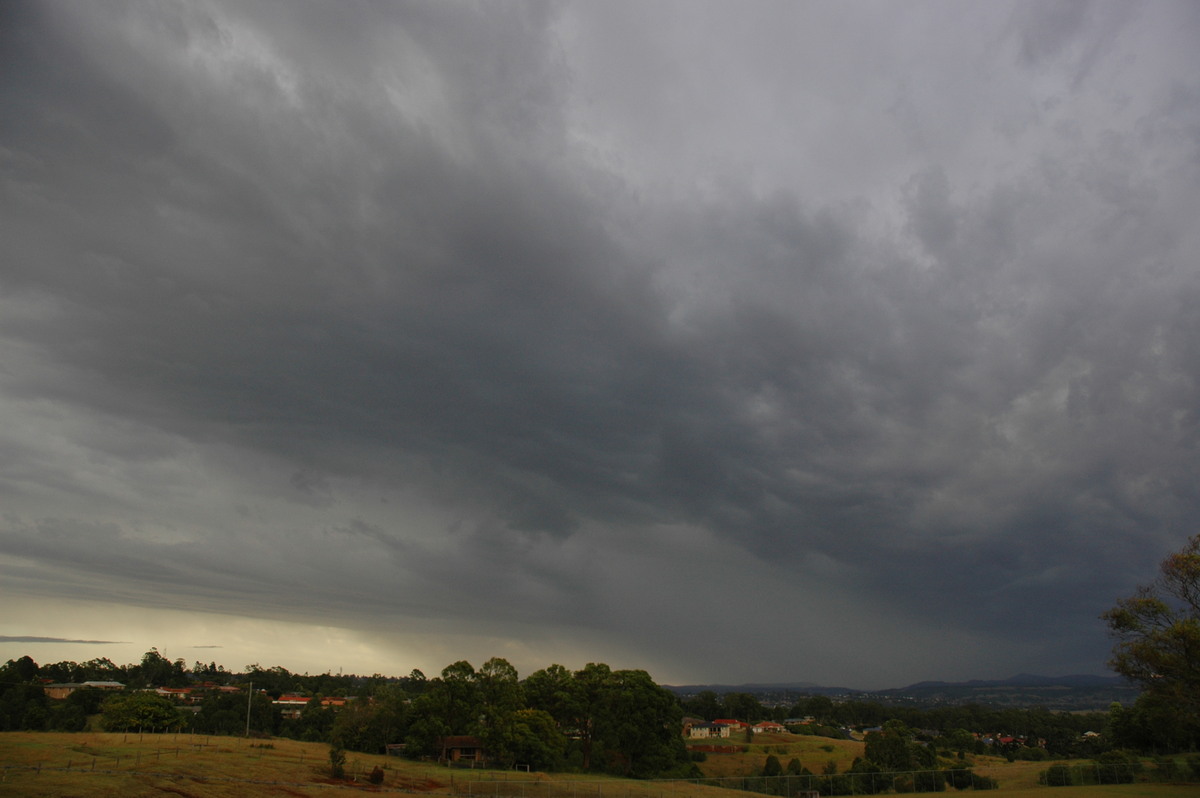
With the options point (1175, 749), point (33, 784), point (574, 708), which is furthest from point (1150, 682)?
point (33, 784)

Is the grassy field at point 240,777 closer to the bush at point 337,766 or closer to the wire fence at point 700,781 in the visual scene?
the wire fence at point 700,781

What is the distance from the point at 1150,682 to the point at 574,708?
5148cm

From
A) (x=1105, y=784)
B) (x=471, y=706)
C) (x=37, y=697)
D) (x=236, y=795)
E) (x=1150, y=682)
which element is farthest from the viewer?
(x=37, y=697)

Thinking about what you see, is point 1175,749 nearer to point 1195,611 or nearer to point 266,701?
point 1195,611

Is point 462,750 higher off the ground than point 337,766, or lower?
lower

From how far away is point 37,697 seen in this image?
309 ft

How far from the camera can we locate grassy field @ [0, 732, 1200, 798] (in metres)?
34.9

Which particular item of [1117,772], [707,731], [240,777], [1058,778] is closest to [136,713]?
[240,777]

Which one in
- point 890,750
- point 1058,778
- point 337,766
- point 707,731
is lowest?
point 707,731

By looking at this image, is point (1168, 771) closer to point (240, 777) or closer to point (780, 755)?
point (780, 755)

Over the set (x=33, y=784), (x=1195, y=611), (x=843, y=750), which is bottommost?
(x=843, y=750)

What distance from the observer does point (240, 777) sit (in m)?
41.0

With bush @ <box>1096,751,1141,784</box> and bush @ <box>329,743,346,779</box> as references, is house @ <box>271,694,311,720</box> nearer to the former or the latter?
bush @ <box>329,743,346,779</box>

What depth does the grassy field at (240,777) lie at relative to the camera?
115ft
